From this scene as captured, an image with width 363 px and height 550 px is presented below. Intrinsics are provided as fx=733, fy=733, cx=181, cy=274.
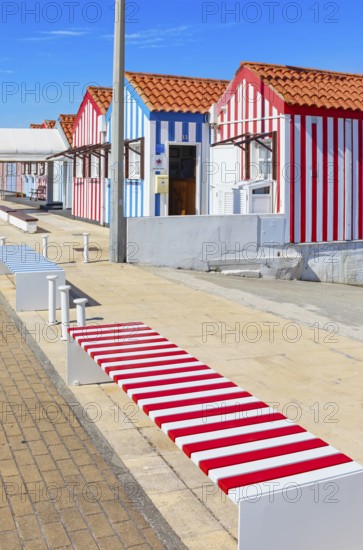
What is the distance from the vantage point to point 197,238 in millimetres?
Result: 16250

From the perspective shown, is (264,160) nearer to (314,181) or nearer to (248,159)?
(248,159)

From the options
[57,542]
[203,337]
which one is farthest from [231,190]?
[57,542]

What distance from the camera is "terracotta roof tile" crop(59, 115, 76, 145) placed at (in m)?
32.0

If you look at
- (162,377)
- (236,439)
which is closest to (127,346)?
(162,377)

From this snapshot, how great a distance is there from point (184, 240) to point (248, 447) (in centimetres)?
1191

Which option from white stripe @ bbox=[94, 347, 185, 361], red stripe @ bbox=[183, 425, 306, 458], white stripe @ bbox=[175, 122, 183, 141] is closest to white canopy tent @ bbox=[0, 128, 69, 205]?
white stripe @ bbox=[175, 122, 183, 141]

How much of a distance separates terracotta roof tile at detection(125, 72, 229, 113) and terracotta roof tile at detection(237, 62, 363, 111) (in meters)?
1.82

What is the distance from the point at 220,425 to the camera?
15.5ft

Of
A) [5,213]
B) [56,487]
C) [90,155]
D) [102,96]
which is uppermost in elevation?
[102,96]

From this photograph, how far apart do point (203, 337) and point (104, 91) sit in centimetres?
1691

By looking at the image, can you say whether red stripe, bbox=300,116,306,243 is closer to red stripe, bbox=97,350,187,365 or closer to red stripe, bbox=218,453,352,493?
red stripe, bbox=97,350,187,365

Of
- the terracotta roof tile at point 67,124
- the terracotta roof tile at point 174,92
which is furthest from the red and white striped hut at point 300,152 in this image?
the terracotta roof tile at point 67,124

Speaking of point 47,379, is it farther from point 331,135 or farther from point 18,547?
point 331,135

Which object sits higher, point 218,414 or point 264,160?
point 264,160
